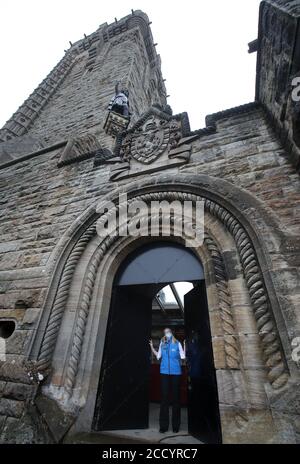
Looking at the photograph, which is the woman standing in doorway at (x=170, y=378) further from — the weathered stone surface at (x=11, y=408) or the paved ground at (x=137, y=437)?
the weathered stone surface at (x=11, y=408)

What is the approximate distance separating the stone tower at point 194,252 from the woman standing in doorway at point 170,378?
3.27 ft

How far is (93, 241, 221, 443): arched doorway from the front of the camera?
8.15ft

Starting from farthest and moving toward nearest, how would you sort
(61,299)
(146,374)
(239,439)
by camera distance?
(146,374) → (61,299) → (239,439)

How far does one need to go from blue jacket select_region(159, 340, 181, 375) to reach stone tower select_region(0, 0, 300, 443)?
105 centimetres

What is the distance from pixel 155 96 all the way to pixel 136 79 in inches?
147

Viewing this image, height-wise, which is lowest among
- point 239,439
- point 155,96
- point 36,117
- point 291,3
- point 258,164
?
point 239,439

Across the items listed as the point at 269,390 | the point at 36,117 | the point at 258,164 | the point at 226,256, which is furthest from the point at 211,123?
the point at 36,117

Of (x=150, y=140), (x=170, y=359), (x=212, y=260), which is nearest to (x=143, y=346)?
(x=170, y=359)

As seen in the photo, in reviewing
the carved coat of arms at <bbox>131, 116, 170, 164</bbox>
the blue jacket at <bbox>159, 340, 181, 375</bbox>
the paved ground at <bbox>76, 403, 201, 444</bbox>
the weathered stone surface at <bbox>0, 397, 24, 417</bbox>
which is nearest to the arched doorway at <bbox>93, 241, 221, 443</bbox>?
the paved ground at <bbox>76, 403, 201, 444</bbox>

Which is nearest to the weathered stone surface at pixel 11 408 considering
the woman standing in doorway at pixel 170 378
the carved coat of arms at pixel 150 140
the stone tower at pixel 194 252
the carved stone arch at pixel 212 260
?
the stone tower at pixel 194 252

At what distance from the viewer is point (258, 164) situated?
279 centimetres

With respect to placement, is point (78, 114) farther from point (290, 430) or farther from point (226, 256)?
point (290, 430)

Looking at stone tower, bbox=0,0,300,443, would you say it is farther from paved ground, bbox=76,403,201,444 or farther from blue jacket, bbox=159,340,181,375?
blue jacket, bbox=159,340,181,375

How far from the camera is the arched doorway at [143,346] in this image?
2485 mm
